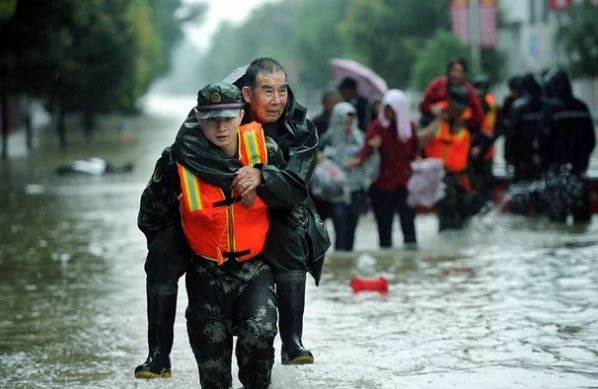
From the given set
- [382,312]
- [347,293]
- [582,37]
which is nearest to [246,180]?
[382,312]

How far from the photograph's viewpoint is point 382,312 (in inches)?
410

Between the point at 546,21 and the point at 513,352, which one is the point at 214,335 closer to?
the point at 513,352

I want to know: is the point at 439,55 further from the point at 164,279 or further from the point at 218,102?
the point at 218,102

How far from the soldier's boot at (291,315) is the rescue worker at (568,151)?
1085cm

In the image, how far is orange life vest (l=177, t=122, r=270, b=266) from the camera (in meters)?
6.23

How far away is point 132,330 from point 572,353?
2.99 m

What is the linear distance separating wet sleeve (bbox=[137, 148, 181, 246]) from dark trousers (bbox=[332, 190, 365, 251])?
306 inches

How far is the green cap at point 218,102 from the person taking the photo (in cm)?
619

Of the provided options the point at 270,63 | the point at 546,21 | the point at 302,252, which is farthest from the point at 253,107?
the point at 546,21

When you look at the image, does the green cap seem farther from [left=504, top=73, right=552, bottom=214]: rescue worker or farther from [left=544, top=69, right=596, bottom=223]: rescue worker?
[left=504, top=73, right=552, bottom=214]: rescue worker

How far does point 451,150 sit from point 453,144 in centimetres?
7

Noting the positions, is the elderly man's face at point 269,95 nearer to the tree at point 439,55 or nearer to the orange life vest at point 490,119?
the orange life vest at point 490,119

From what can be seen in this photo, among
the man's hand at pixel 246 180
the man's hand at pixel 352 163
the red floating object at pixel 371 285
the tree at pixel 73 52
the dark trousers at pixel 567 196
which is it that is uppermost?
the tree at pixel 73 52

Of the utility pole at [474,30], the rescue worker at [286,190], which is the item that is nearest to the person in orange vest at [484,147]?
the rescue worker at [286,190]
